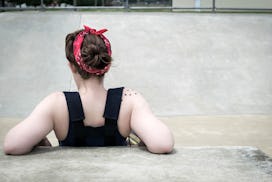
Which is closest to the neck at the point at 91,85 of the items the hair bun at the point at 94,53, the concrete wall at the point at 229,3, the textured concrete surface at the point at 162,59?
the hair bun at the point at 94,53

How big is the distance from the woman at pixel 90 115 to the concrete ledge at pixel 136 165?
0.27 feet

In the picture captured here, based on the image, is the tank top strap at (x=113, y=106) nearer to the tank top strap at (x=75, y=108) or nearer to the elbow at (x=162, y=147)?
the tank top strap at (x=75, y=108)

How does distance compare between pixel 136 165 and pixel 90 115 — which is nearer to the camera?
pixel 136 165

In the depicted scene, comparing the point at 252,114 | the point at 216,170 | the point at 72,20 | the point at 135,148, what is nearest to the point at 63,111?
the point at 135,148

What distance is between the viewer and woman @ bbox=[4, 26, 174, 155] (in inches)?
84.5

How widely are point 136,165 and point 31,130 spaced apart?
58 centimetres

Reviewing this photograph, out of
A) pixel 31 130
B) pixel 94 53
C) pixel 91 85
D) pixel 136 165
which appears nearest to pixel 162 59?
pixel 91 85

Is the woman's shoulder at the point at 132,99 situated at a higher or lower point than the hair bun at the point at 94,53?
lower

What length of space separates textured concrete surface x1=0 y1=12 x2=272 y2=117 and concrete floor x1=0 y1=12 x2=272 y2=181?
0.02 meters

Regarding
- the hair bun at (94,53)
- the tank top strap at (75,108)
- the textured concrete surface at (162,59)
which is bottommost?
the textured concrete surface at (162,59)

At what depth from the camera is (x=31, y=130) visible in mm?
2146

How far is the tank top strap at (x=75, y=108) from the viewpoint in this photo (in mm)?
2236

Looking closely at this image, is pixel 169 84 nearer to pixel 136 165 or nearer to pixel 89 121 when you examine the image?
pixel 89 121

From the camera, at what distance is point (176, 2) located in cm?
1251
